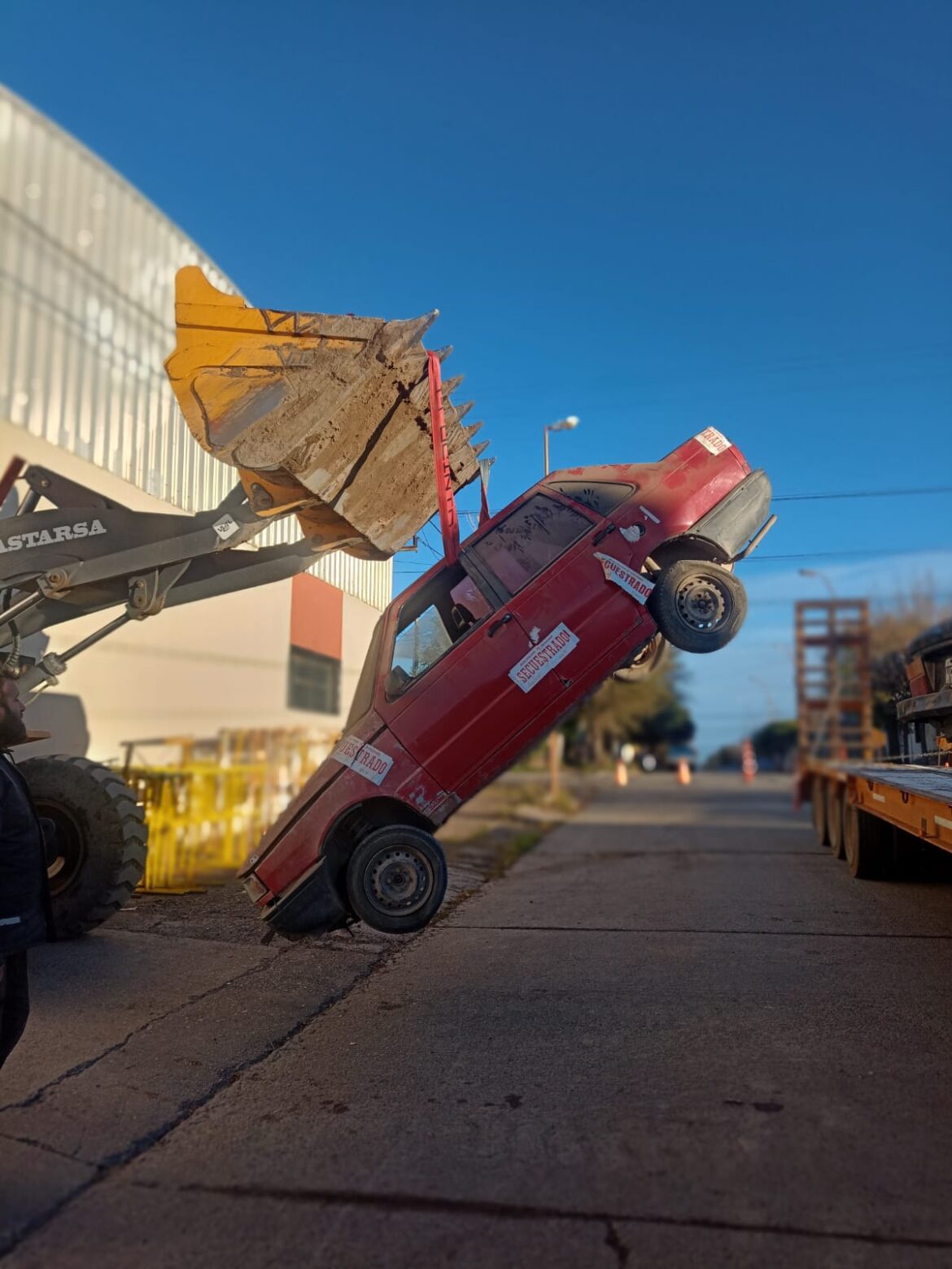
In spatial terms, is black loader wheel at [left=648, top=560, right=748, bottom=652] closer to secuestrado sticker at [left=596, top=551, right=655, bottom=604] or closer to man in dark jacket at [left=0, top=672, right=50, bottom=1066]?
secuestrado sticker at [left=596, top=551, right=655, bottom=604]

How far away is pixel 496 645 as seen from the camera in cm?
614

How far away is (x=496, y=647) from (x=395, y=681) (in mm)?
673

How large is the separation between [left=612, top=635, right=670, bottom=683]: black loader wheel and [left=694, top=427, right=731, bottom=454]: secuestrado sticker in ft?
4.39

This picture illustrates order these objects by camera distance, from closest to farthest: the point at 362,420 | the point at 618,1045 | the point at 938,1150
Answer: the point at 938,1150
the point at 618,1045
the point at 362,420

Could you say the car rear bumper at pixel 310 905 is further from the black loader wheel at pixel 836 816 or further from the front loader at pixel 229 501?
the black loader wheel at pixel 836 816

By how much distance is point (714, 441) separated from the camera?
265 inches

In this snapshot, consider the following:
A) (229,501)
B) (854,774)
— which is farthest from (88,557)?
(854,774)

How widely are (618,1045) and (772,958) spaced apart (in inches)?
84.8

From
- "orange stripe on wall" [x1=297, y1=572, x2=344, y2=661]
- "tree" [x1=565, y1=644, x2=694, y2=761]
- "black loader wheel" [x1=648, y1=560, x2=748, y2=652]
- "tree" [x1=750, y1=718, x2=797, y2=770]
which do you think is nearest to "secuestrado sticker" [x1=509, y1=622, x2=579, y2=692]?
"black loader wheel" [x1=648, y1=560, x2=748, y2=652]

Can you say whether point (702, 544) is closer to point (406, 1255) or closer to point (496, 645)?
point (496, 645)

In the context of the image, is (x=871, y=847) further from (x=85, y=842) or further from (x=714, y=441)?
(x=85, y=842)

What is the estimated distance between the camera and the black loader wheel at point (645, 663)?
7.05m

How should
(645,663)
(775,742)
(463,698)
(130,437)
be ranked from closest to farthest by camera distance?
(463,698) < (645,663) < (130,437) < (775,742)

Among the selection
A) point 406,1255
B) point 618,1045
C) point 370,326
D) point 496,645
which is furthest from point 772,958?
point 370,326
